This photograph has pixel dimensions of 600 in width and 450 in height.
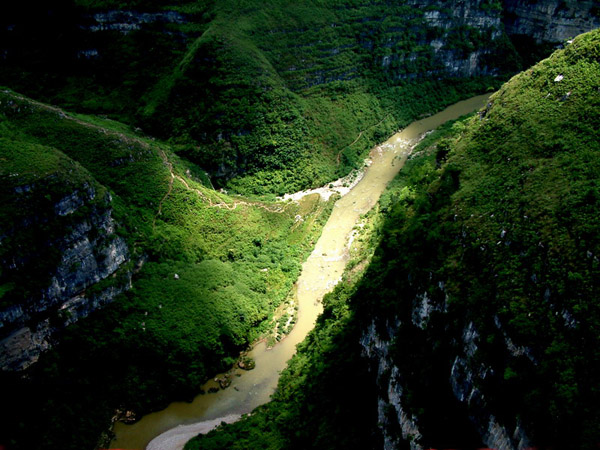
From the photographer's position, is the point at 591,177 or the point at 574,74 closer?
the point at 591,177

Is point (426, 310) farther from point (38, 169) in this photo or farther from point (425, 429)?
point (38, 169)

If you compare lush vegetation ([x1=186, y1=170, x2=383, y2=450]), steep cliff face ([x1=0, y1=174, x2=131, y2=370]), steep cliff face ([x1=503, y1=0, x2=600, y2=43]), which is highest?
steep cliff face ([x1=0, y1=174, x2=131, y2=370])

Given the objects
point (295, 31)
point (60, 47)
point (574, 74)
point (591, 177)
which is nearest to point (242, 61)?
point (295, 31)

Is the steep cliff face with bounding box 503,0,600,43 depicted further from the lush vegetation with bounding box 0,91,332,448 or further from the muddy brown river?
the lush vegetation with bounding box 0,91,332,448

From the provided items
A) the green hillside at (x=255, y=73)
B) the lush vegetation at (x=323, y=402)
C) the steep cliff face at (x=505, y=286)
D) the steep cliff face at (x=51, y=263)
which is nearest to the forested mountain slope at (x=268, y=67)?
the green hillside at (x=255, y=73)

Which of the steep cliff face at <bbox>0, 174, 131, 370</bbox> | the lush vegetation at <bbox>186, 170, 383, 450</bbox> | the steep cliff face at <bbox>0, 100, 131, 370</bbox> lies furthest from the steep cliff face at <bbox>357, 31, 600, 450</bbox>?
the steep cliff face at <bbox>0, 100, 131, 370</bbox>

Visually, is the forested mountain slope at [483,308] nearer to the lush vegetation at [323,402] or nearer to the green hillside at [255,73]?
the lush vegetation at [323,402]
